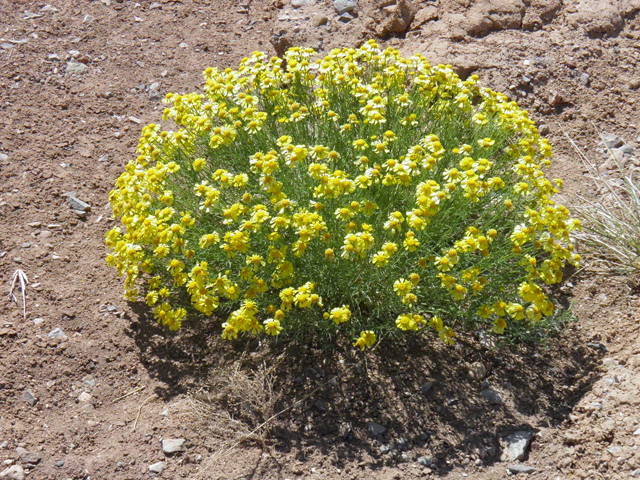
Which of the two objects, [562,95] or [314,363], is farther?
[562,95]

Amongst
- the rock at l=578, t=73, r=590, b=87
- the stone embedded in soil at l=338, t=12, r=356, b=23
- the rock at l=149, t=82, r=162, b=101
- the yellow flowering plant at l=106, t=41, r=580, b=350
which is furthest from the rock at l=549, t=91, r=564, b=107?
the rock at l=149, t=82, r=162, b=101

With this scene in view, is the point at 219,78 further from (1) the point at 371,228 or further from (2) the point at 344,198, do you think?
(1) the point at 371,228

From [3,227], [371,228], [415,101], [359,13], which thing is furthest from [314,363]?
[359,13]

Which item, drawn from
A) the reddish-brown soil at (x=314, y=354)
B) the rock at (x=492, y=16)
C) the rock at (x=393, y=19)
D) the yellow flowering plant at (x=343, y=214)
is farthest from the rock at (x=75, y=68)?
the rock at (x=492, y=16)

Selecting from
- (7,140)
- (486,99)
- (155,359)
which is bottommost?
(155,359)

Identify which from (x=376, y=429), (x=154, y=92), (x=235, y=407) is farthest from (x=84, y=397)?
(x=154, y=92)

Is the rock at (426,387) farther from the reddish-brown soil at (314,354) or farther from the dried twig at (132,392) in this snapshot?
the dried twig at (132,392)
